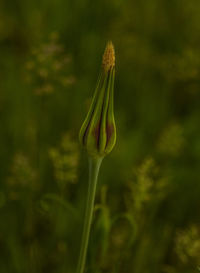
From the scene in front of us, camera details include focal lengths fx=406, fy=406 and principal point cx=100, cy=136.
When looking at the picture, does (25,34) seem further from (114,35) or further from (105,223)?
(105,223)

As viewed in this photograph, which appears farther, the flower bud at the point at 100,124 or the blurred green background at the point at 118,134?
the blurred green background at the point at 118,134

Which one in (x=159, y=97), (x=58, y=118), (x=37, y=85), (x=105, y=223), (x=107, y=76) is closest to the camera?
(x=107, y=76)

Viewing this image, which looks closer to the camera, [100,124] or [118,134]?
[100,124]

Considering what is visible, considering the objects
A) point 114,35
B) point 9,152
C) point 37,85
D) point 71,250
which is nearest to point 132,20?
point 114,35

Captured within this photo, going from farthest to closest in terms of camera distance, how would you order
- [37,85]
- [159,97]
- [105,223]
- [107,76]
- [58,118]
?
[159,97] → [58,118] → [37,85] → [105,223] → [107,76]
